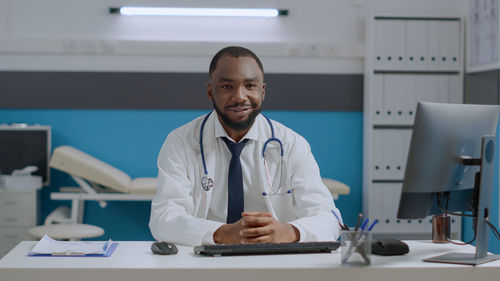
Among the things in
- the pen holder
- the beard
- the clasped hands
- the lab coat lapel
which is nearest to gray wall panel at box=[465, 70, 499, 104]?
the beard

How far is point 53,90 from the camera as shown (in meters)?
3.81

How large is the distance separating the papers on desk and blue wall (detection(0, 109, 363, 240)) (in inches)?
90.5

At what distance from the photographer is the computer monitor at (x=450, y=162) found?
1.44 meters

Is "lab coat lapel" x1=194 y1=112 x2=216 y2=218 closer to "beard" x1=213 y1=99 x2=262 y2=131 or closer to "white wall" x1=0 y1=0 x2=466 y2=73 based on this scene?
"beard" x1=213 y1=99 x2=262 y2=131

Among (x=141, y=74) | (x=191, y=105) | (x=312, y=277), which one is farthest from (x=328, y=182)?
(x=312, y=277)

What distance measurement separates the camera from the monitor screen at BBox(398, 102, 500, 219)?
1.43 meters

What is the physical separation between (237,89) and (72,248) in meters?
0.77

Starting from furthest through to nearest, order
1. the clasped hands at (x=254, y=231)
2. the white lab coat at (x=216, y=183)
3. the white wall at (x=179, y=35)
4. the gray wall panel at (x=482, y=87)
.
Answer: the white wall at (x=179, y=35) < the gray wall panel at (x=482, y=87) < the white lab coat at (x=216, y=183) < the clasped hands at (x=254, y=231)

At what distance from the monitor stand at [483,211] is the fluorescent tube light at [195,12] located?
259 cm

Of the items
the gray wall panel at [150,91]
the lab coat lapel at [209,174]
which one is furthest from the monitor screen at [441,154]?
the gray wall panel at [150,91]

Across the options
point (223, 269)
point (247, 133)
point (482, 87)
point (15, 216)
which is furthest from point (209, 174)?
point (482, 87)

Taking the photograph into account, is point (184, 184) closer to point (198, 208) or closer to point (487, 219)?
point (198, 208)

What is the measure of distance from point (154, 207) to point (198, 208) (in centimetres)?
18

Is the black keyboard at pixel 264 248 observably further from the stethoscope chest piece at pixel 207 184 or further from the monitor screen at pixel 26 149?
the monitor screen at pixel 26 149
